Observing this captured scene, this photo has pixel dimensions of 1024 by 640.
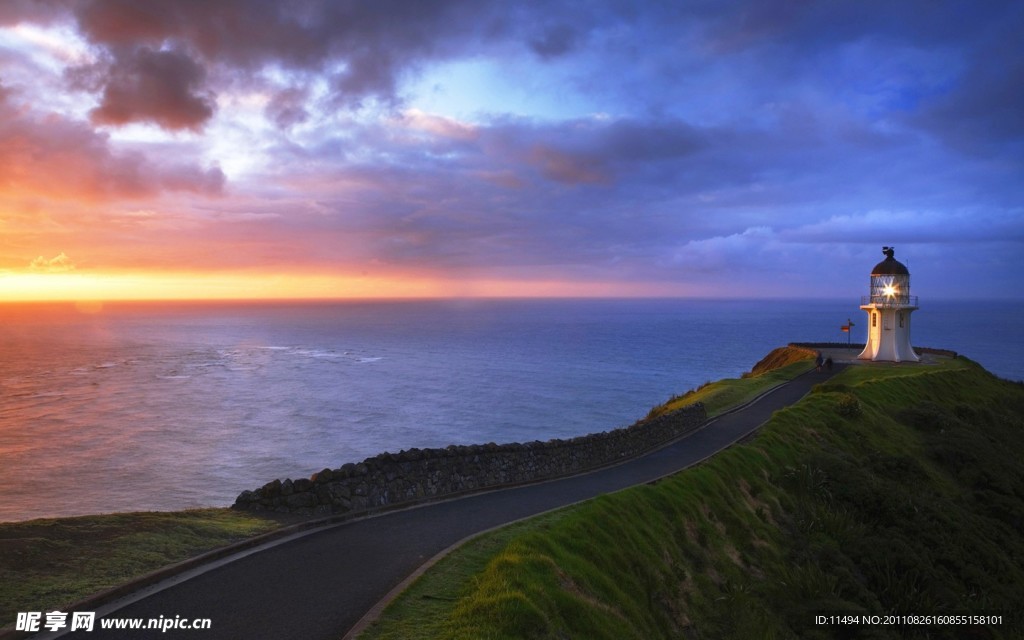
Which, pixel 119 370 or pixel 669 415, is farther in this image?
pixel 119 370

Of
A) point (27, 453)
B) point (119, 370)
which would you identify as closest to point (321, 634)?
point (27, 453)

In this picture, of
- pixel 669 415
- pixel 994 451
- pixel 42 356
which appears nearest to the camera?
pixel 669 415

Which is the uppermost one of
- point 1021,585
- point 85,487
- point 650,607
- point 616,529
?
point 616,529

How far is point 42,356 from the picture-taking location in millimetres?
106125

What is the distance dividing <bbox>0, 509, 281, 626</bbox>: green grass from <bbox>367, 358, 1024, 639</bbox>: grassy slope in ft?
15.2

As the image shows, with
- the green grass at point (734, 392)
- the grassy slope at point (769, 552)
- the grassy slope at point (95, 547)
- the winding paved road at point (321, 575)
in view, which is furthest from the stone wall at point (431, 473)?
the green grass at point (734, 392)

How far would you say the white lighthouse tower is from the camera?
51062 mm

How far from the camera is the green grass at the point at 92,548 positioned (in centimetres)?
914

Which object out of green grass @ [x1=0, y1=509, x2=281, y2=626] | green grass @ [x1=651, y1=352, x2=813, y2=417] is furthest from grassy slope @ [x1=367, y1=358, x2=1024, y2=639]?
green grass @ [x1=651, y1=352, x2=813, y2=417]

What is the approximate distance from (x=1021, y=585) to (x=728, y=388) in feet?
74.9

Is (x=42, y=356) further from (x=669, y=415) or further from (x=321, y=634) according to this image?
(x=321, y=634)

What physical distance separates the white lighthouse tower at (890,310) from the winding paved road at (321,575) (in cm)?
4451

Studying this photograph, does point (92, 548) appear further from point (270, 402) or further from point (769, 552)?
point (270, 402)

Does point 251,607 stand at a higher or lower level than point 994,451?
higher
